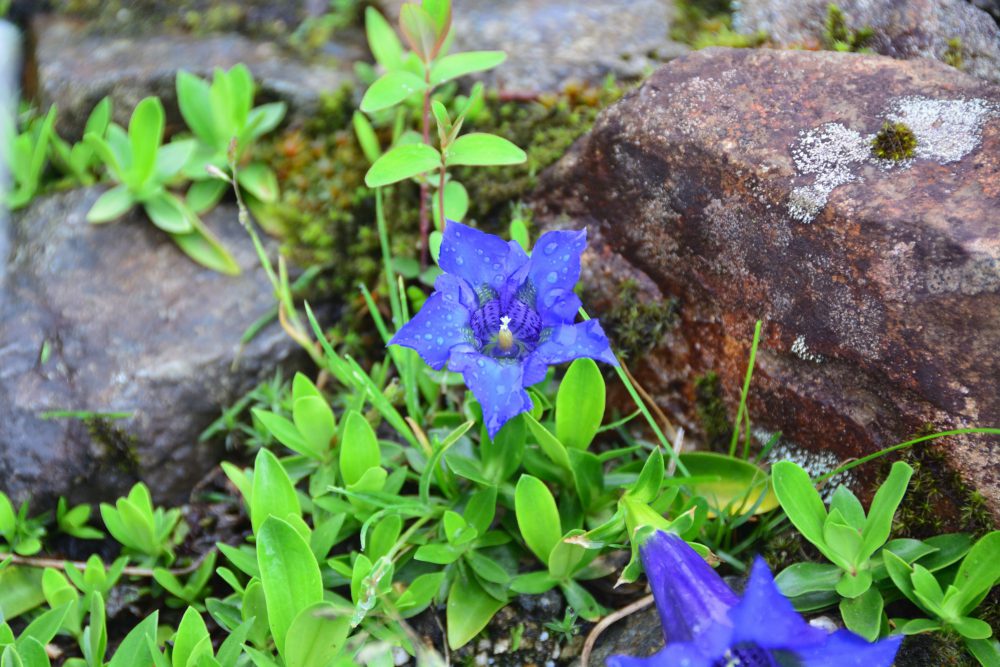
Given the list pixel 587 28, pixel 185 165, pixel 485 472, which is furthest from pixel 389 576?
pixel 587 28

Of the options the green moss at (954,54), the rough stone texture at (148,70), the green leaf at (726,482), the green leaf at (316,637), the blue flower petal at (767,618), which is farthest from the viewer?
the rough stone texture at (148,70)

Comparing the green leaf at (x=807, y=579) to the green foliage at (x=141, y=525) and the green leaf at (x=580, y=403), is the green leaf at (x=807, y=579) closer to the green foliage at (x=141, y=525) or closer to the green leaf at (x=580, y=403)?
the green leaf at (x=580, y=403)

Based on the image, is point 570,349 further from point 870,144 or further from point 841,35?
point 841,35

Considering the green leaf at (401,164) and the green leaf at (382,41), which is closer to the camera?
the green leaf at (401,164)

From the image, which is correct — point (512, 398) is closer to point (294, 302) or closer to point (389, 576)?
point (389, 576)

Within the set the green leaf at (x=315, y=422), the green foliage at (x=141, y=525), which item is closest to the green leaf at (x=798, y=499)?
the green leaf at (x=315, y=422)

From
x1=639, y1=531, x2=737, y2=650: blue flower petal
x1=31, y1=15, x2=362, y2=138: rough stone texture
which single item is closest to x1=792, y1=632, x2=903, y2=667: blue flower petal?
x1=639, y1=531, x2=737, y2=650: blue flower petal
